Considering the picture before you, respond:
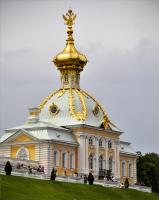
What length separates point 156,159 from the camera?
271 ft

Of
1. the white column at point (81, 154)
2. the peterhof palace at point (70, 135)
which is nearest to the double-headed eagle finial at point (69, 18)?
the peterhof palace at point (70, 135)

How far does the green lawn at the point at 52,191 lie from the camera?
1738 inches

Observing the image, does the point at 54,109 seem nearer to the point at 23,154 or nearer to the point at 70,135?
the point at 70,135

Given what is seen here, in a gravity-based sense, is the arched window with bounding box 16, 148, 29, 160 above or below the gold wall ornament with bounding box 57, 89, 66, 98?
below

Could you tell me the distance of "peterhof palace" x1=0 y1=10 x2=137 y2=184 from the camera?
65.0m

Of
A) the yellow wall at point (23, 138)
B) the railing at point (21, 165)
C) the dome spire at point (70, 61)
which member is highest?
the dome spire at point (70, 61)

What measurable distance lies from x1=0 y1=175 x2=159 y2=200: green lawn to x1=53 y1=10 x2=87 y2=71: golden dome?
62.5 feet

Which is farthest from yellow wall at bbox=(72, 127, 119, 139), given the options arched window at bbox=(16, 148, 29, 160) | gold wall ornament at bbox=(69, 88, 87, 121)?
arched window at bbox=(16, 148, 29, 160)

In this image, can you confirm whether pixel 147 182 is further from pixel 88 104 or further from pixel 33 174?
pixel 33 174

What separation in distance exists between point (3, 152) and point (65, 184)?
16.0 m

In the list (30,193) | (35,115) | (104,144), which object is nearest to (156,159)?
(104,144)

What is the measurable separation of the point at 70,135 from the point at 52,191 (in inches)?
789

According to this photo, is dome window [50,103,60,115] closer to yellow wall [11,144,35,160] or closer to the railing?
yellow wall [11,144,35,160]

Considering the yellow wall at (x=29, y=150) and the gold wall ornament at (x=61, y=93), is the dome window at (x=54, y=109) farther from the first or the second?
the yellow wall at (x=29, y=150)
